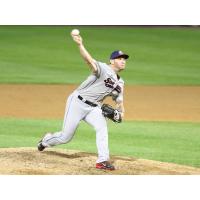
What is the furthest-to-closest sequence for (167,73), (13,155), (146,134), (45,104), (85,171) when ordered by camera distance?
(167,73), (45,104), (146,134), (13,155), (85,171)

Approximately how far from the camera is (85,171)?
8.05 metres

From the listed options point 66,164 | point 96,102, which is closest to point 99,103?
point 96,102

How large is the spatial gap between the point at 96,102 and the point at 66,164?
0.92 metres

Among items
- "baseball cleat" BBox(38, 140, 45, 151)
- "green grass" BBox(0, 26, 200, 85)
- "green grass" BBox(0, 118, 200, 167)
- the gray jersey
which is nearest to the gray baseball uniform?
the gray jersey

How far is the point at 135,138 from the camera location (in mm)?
11070

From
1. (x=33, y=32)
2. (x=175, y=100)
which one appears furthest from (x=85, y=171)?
(x=33, y=32)

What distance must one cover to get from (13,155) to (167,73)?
493 inches

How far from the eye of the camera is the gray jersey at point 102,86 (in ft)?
26.6

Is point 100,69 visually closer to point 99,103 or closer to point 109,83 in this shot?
point 109,83

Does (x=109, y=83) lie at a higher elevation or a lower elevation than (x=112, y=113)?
higher

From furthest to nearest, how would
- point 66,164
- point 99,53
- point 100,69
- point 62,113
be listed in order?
point 99,53, point 62,113, point 66,164, point 100,69

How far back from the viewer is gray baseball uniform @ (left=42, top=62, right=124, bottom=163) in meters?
8.06

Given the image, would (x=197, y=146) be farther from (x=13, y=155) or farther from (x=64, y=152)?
(x=13, y=155)

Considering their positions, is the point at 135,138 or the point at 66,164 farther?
the point at 135,138
